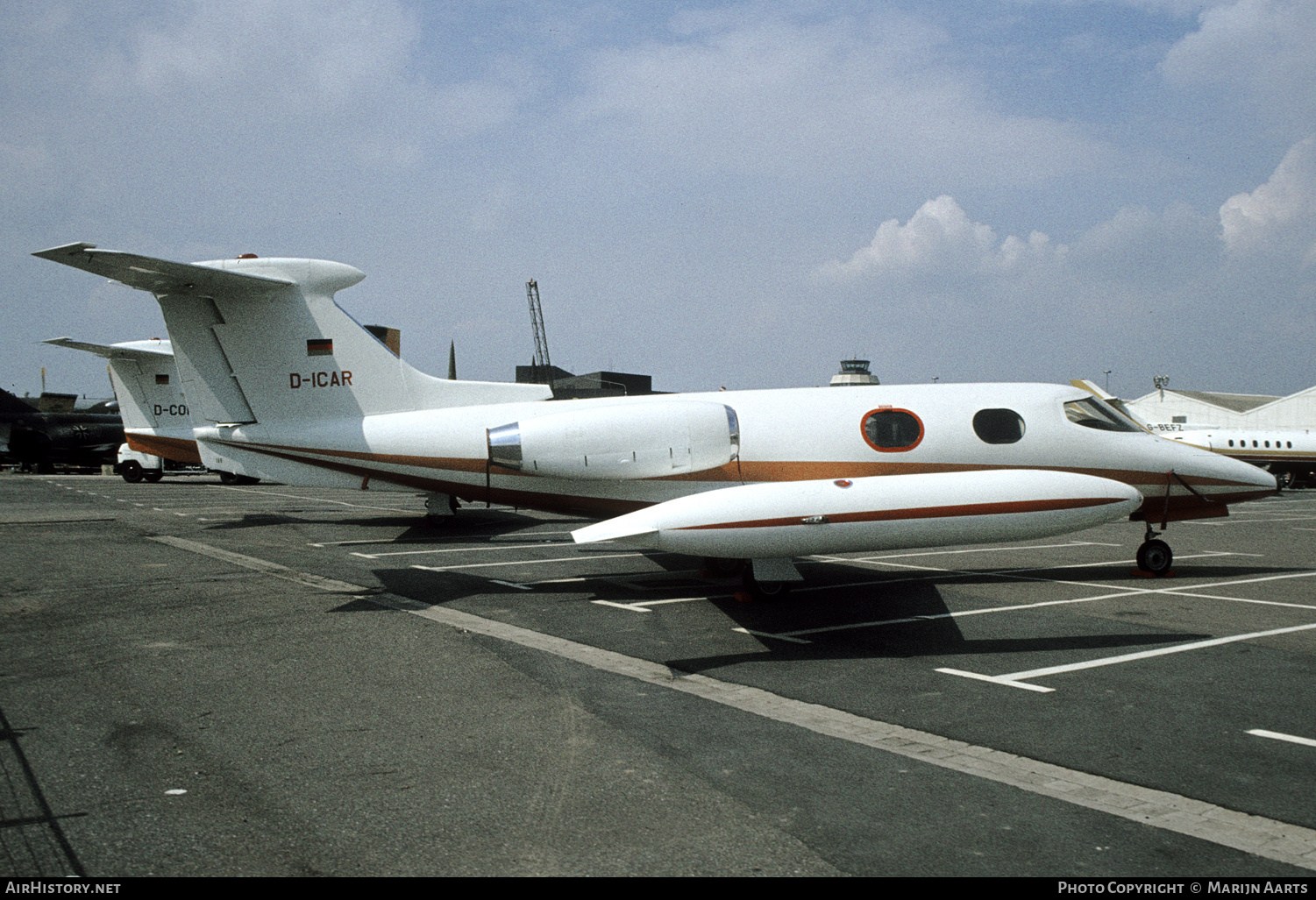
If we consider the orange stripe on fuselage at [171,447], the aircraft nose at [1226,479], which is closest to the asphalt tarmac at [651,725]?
the aircraft nose at [1226,479]

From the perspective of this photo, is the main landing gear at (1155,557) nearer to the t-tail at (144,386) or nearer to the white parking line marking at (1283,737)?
the white parking line marking at (1283,737)

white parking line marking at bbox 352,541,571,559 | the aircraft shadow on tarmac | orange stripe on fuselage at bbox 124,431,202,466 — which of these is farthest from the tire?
orange stripe on fuselage at bbox 124,431,202,466

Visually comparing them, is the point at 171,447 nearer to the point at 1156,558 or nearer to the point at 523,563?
the point at 523,563

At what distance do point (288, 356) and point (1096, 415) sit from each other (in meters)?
11.3

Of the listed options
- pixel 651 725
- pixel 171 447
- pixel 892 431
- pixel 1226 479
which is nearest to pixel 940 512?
pixel 892 431

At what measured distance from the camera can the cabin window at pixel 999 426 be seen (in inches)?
450

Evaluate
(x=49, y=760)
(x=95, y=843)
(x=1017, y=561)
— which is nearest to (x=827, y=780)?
(x=95, y=843)

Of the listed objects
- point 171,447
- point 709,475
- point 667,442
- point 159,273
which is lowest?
point 709,475

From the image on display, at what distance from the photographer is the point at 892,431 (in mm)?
11297

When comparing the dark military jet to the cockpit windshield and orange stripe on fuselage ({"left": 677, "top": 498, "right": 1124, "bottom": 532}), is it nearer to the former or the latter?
orange stripe on fuselage ({"left": 677, "top": 498, "right": 1124, "bottom": 532})

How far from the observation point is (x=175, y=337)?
12484mm

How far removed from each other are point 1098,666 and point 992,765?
2.80 m

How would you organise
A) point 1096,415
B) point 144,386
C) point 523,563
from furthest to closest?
1. point 144,386
2. point 523,563
3. point 1096,415

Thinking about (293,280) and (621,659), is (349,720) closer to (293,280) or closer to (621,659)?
(621,659)
